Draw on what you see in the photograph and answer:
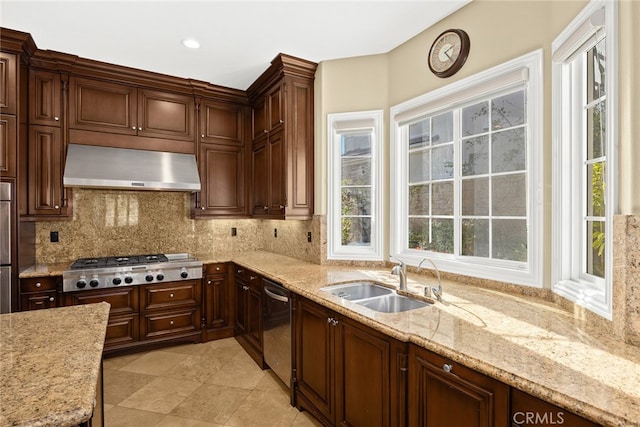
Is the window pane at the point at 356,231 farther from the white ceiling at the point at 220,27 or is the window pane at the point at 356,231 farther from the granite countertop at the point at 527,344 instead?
the white ceiling at the point at 220,27

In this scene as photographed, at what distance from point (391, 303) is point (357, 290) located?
1.04ft

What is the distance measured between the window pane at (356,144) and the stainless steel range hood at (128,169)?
1.64 m

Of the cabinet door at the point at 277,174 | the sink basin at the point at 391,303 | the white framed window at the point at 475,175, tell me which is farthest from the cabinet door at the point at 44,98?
the sink basin at the point at 391,303

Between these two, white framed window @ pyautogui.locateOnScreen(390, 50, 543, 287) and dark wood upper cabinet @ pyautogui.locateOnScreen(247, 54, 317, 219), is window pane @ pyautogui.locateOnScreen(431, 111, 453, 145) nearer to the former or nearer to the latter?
white framed window @ pyautogui.locateOnScreen(390, 50, 543, 287)

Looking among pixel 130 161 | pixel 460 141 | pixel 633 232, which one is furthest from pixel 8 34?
pixel 633 232

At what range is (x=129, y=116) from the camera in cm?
346

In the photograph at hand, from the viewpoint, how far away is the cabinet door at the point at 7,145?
2631mm

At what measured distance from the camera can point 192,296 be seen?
349 cm

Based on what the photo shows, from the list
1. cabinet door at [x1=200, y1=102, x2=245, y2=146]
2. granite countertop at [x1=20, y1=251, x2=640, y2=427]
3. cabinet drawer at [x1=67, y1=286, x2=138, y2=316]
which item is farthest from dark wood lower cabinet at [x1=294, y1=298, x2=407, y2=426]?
cabinet door at [x1=200, y1=102, x2=245, y2=146]

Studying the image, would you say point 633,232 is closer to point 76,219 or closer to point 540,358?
point 540,358

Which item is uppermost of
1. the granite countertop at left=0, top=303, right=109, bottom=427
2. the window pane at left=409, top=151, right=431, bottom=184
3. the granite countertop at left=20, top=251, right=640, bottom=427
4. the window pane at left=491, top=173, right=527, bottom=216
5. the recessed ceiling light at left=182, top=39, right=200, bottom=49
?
the recessed ceiling light at left=182, top=39, right=200, bottom=49

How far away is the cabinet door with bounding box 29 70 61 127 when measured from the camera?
119 inches

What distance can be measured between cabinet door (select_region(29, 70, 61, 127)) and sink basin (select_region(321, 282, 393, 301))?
3045 mm

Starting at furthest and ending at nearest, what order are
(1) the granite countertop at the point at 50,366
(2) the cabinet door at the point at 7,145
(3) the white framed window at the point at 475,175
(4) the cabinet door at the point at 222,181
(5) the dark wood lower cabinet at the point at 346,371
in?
(4) the cabinet door at the point at 222,181
(2) the cabinet door at the point at 7,145
(3) the white framed window at the point at 475,175
(5) the dark wood lower cabinet at the point at 346,371
(1) the granite countertop at the point at 50,366
